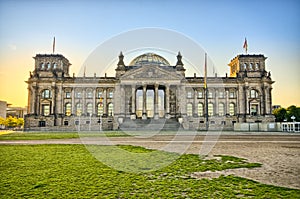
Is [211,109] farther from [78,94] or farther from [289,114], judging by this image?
[78,94]

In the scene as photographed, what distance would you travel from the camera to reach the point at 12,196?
20.3 ft

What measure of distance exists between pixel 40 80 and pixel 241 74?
59.1 m

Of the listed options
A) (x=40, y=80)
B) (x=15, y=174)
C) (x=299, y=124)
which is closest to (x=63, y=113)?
(x=40, y=80)

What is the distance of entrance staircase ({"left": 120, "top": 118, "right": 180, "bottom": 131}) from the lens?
53188mm

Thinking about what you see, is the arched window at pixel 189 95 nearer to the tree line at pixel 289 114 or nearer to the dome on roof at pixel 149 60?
the dome on roof at pixel 149 60

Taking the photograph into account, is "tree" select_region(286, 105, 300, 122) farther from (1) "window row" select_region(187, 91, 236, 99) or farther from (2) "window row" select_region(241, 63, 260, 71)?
(1) "window row" select_region(187, 91, 236, 99)

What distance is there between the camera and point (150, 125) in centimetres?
5484

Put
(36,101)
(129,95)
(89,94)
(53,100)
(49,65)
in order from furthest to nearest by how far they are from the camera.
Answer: (89,94)
(49,65)
(53,100)
(36,101)
(129,95)

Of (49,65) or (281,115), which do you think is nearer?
(49,65)

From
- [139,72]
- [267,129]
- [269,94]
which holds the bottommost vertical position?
[267,129]

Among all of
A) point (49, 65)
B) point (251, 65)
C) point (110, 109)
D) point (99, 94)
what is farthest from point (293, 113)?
point (49, 65)

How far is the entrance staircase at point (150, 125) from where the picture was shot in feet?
174

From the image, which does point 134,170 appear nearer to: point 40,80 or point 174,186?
point 174,186

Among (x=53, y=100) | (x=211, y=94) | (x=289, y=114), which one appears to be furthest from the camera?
(x=289, y=114)
